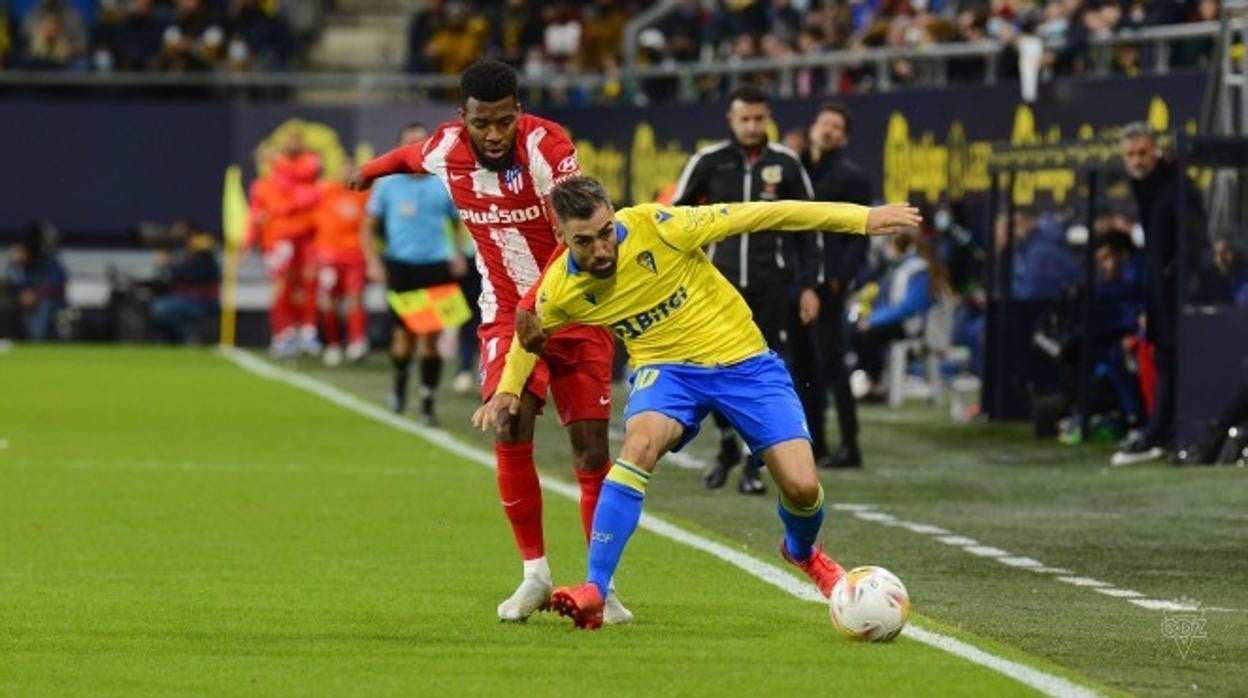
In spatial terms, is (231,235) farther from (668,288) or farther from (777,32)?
(668,288)

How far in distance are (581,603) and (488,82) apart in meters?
1.90

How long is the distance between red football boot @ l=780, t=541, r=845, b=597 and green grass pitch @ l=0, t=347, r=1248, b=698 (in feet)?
0.45

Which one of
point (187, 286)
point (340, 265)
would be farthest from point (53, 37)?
point (340, 265)

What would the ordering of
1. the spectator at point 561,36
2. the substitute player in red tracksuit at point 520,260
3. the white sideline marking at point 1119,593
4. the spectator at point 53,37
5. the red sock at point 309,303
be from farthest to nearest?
the spectator at point 53,37, the spectator at point 561,36, the red sock at point 309,303, the white sideline marking at point 1119,593, the substitute player in red tracksuit at point 520,260

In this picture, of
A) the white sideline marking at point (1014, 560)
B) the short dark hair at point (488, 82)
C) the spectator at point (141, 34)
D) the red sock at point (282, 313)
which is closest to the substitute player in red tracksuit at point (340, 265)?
the red sock at point (282, 313)

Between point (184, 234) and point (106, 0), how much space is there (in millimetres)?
4618

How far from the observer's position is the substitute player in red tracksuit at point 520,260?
10.5 meters

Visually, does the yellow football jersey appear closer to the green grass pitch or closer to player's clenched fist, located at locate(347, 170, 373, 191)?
the green grass pitch

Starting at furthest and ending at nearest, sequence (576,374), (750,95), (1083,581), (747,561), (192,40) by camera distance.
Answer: (192,40) → (750,95) → (747,561) → (1083,581) → (576,374)

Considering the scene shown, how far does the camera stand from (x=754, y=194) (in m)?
15.5

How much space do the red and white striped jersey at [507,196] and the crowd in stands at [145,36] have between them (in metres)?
27.7

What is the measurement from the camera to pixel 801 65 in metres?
29.4

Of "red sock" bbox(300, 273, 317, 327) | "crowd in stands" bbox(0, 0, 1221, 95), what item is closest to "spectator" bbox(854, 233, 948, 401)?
"crowd in stands" bbox(0, 0, 1221, 95)

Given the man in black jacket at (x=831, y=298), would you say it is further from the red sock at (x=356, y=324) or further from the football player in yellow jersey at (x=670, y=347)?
the red sock at (x=356, y=324)
